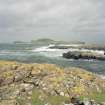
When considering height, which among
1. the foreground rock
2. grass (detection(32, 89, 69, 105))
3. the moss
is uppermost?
the moss

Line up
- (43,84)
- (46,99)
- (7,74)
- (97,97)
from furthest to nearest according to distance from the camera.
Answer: (7,74), (43,84), (97,97), (46,99)

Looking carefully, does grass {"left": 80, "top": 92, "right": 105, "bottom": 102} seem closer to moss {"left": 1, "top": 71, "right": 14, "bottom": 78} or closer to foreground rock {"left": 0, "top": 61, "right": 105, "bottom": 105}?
foreground rock {"left": 0, "top": 61, "right": 105, "bottom": 105}

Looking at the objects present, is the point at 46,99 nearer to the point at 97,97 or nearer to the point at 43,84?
the point at 43,84

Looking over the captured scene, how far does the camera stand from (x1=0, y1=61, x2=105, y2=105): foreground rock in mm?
15414

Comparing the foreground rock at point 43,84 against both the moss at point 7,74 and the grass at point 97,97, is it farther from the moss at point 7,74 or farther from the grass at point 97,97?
the grass at point 97,97

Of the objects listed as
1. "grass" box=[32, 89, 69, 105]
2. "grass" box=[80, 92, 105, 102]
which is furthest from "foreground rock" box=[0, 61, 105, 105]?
"grass" box=[80, 92, 105, 102]

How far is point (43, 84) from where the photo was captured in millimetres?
16391

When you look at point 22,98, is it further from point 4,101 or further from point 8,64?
point 8,64

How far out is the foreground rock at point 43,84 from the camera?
50.6ft

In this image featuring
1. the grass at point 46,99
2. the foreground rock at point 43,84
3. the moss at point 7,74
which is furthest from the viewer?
the moss at point 7,74

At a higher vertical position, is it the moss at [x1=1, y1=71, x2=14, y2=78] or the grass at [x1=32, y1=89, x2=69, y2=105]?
the moss at [x1=1, y1=71, x2=14, y2=78]

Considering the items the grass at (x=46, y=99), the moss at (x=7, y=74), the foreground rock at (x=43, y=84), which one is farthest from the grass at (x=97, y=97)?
the moss at (x=7, y=74)

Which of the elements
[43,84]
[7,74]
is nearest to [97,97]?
[43,84]

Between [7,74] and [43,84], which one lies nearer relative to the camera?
[43,84]
